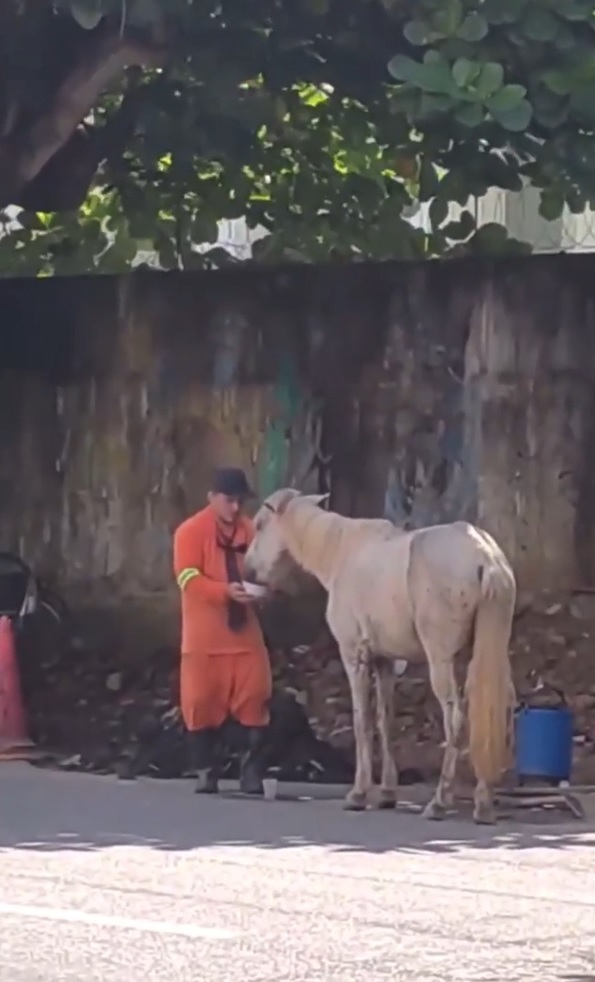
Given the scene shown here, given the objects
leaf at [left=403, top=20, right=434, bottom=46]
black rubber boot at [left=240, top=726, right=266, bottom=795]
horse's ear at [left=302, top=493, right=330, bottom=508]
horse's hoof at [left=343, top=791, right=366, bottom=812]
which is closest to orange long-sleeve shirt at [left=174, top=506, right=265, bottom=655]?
horse's ear at [left=302, top=493, right=330, bottom=508]

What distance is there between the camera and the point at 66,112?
17.2 metres

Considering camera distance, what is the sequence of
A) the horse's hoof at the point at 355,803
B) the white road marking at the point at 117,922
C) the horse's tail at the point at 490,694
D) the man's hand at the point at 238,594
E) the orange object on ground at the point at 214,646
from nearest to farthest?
the white road marking at the point at 117,922
the horse's tail at the point at 490,694
the horse's hoof at the point at 355,803
the man's hand at the point at 238,594
the orange object on ground at the point at 214,646

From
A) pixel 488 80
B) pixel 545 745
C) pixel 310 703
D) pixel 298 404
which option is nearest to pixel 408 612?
pixel 545 745

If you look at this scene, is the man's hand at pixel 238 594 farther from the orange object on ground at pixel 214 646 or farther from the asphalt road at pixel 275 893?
the asphalt road at pixel 275 893

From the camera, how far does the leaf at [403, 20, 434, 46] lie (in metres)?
14.7

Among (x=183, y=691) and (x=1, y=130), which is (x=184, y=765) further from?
(x=1, y=130)

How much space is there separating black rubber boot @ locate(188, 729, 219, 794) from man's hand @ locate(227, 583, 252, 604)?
2.59ft

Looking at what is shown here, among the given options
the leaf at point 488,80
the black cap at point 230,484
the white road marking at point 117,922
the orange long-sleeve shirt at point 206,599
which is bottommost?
the white road marking at point 117,922

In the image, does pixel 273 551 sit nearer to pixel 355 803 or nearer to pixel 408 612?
pixel 408 612

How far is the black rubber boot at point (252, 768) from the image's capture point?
1408 cm

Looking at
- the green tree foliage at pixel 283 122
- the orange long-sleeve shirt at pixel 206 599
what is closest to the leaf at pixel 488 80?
the green tree foliage at pixel 283 122

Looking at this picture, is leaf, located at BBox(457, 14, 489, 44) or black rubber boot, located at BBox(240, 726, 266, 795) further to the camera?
leaf, located at BBox(457, 14, 489, 44)

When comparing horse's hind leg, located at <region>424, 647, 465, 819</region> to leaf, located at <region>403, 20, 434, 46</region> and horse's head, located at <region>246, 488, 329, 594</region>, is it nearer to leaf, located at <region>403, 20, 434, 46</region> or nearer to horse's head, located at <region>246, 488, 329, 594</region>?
horse's head, located at <region>246, 488, 329, 594</region>

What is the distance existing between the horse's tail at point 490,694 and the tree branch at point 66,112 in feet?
16.6
